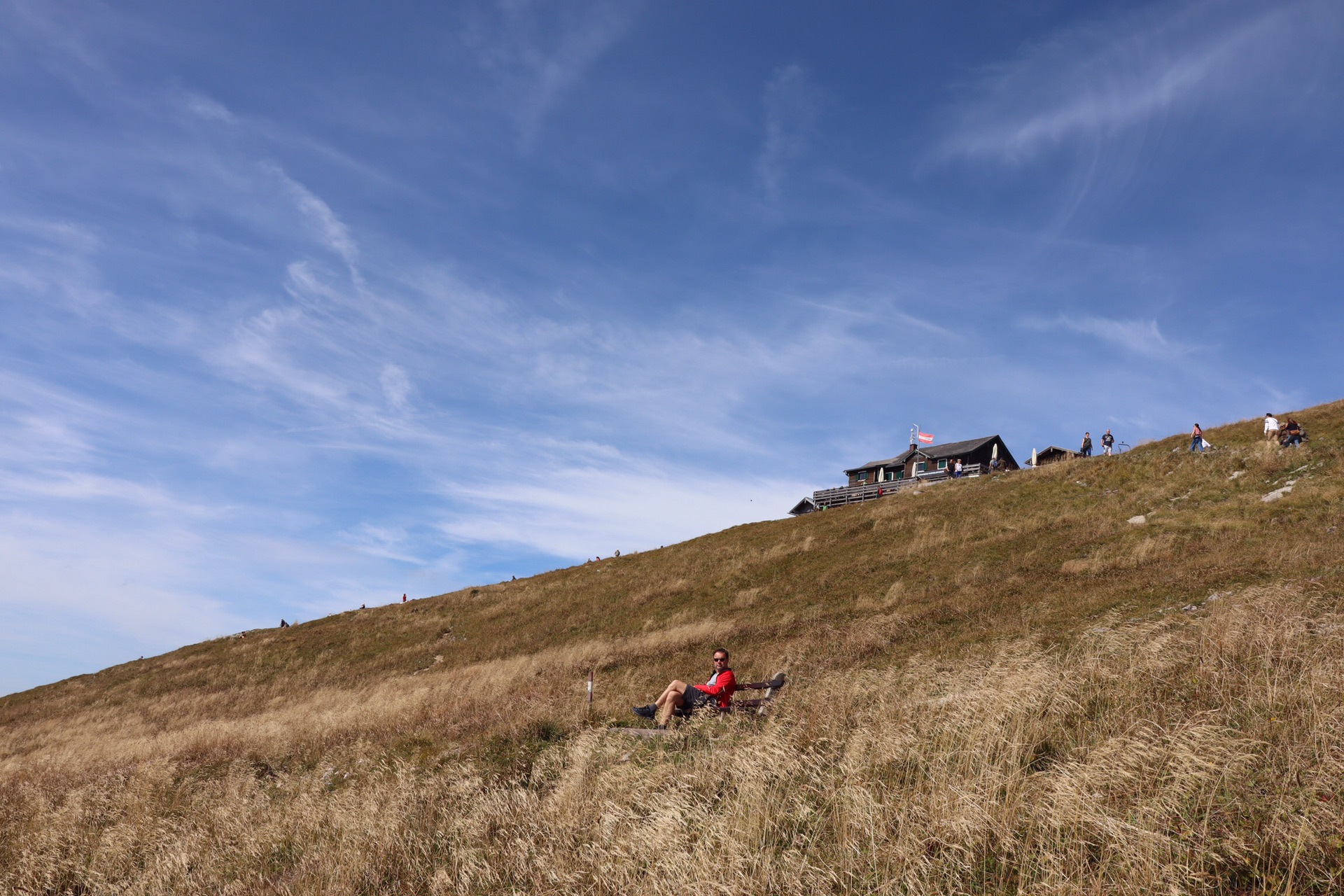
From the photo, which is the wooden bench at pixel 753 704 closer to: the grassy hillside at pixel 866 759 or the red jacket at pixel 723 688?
the red jacket at pixel 723 688

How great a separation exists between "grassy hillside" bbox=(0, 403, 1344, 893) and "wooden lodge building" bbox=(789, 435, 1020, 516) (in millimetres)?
29940

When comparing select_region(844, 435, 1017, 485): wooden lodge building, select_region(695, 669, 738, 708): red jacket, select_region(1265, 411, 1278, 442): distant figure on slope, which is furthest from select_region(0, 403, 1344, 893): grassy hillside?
select_region(844, 435, 1017, 485): wooden lodge building

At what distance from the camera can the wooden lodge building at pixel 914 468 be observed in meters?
54.8

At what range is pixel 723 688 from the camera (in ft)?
36.9

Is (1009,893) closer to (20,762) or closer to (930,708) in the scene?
(930,708)

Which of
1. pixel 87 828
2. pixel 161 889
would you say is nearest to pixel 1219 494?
pixel 161 889

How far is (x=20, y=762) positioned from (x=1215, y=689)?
27.9 meters

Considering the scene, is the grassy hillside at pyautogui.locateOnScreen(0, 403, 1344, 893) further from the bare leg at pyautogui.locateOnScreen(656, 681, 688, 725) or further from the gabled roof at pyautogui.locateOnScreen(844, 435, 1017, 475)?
the gabled roof at pyautogui.locateOnScreen(844, 435, 1017, 475)

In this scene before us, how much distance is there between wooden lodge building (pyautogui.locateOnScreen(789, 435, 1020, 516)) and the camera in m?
54.8

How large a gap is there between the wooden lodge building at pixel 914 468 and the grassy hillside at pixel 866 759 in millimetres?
29940

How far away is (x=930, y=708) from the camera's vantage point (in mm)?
8023

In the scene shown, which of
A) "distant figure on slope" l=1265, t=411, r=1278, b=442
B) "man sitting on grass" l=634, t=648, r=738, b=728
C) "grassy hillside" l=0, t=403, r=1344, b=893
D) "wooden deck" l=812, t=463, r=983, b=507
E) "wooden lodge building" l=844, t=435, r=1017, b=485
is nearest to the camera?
"grassy hillside" l=0, t=403, r=1344, b=893

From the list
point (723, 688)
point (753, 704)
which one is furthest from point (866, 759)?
point (723, 688)

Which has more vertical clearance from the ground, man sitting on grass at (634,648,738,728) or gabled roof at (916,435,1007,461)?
gabled roof at (916,435,1007,461)
